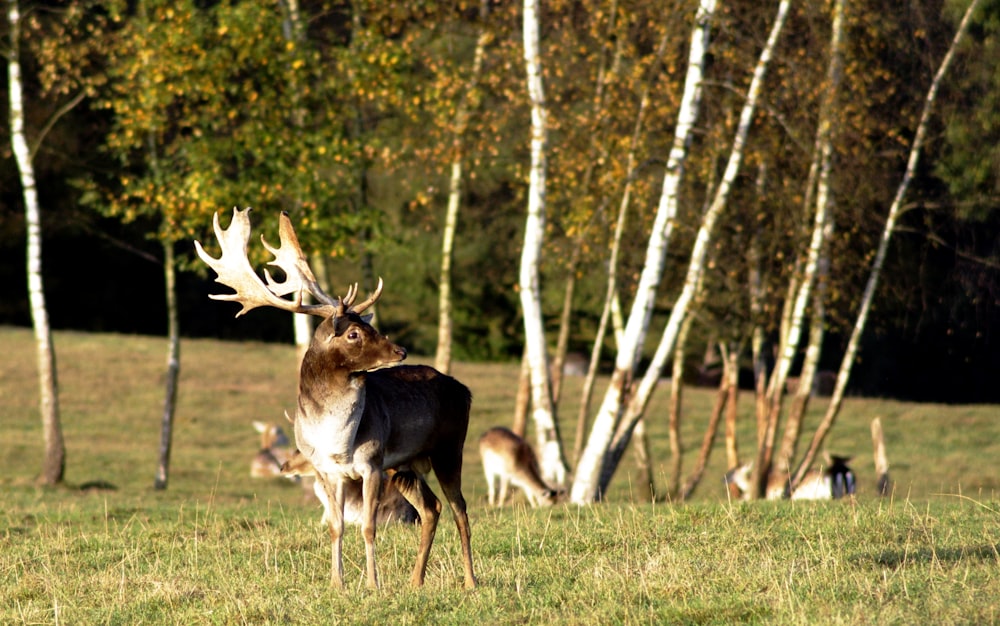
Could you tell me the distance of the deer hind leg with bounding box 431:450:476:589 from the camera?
7699 millimetres

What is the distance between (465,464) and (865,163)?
36.7ft

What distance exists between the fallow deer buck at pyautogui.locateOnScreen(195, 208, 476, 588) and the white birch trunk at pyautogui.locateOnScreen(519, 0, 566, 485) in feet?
26.1

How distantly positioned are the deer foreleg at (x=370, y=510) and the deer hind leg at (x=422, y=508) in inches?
11.2

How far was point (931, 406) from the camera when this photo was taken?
33719mm

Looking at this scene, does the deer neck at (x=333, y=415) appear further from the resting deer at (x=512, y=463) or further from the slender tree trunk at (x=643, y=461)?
the slender tree trunk at (x=643, y=461)

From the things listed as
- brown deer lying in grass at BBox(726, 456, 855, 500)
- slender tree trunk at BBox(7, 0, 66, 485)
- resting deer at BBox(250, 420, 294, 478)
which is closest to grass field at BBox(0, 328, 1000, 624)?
slender tree trunk at BBox(7, 0, 66, 485)

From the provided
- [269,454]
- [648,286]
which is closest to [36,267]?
[269,454]

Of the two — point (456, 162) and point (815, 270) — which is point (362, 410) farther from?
point (815, 270)

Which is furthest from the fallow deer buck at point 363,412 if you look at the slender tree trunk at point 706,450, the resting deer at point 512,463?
the slender tree trunk at point 706,450

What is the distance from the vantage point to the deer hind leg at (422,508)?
25.3 ft

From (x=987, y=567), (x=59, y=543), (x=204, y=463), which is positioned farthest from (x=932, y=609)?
(x=204, y=463)

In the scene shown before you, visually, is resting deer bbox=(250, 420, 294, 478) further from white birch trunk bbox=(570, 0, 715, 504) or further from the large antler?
the large antler

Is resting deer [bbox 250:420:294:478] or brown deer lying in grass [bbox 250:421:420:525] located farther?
resting deer [bbox 250:420:294:478]

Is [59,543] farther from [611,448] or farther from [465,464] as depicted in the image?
[465,464]
